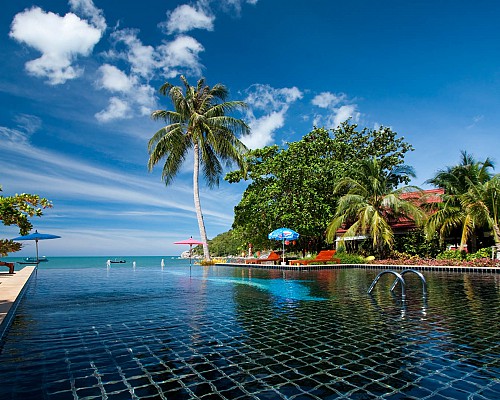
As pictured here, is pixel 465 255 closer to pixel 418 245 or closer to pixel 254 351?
pixel 418 245

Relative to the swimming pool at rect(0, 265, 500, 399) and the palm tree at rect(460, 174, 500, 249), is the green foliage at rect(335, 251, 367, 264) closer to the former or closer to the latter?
the palm tree at rect(460, 174, 500, 249)

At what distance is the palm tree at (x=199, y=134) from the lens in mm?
24297

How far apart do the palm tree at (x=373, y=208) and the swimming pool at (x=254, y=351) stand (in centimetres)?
1351

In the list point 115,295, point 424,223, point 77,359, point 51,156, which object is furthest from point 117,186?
point 77,359

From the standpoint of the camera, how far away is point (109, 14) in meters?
14.8

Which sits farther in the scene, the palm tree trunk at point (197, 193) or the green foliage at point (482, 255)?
the palm tree trunk at point (197, 193)

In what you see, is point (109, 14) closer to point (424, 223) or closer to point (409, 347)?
point (409, 347)

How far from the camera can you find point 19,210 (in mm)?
5750

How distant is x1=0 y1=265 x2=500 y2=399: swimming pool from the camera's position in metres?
3.18

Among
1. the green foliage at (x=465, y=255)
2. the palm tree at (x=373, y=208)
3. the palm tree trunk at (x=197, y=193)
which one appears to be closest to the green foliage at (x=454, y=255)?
the green foliage at (x=465, y=255)

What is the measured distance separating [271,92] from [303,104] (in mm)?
3746

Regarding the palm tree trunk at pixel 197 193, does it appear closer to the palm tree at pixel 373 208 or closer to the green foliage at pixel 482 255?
the palm tree at pixel 373 208

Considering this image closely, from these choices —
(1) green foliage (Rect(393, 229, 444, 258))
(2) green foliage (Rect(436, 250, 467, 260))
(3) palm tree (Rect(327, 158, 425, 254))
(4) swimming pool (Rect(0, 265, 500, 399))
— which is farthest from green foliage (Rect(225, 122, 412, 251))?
(4) swimming pool (Rect(0, 265, 500, 399))

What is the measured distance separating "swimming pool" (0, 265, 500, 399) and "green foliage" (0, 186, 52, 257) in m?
1.44
